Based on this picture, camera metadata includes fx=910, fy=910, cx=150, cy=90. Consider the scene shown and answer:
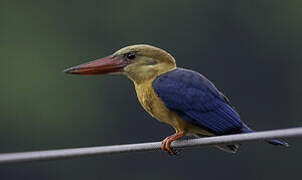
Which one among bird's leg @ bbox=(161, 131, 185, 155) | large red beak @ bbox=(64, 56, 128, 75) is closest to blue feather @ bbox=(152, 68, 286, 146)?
bird's leg @ bbox=(161, 131, 185, 155)

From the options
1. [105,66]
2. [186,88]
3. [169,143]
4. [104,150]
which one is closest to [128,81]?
[105,66]

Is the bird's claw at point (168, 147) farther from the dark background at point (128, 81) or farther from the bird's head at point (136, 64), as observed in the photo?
the dark background at point (128, 81)

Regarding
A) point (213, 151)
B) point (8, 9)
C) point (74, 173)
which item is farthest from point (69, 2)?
point (213, 151)

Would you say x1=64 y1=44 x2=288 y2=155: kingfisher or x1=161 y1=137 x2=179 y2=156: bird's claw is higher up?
x1=64 y1=44 x2=288 y2=155: kingfisher

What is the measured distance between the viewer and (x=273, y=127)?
1819 centimetres

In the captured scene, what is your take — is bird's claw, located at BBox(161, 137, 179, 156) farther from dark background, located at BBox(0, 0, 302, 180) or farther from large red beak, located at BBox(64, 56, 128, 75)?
dark background, located at BBox(0, 0, 302, 180)

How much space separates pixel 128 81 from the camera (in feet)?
59.9

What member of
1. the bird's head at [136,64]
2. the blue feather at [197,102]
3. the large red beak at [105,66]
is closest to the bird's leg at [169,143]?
the blue feather at [197,102]

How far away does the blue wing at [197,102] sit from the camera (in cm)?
491

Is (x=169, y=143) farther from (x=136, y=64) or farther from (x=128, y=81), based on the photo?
(x=128, y=81)

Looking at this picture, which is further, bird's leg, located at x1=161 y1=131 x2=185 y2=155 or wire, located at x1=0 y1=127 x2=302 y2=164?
bird's leg, located at x1=161 y1=131 x2=185 y2=155

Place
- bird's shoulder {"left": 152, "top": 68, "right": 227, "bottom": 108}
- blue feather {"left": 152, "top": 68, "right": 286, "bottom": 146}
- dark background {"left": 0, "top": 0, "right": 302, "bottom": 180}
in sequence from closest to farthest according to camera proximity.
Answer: blue feather {"left": 152, "top": 68, "right": 286, "bottom": 146}, bird's shoulder {"left": 152, "top": 68, "right": 227, "bottom": 108}, dark background {"left": 0, "top": 0, "right": 302, "bottom": 180}

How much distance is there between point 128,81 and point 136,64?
12947mm

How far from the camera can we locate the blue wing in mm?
4913
